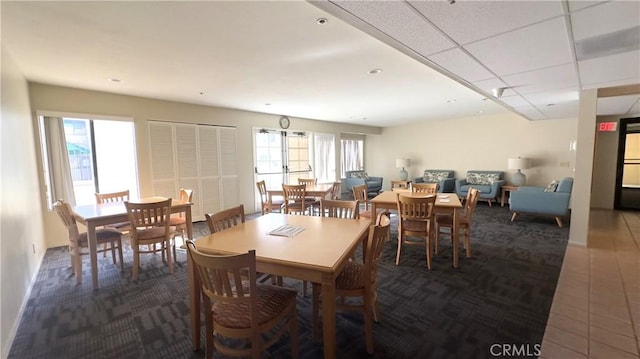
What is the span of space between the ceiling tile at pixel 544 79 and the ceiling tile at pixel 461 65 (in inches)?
14.8

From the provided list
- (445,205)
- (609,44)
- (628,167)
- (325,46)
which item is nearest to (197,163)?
(325,46)

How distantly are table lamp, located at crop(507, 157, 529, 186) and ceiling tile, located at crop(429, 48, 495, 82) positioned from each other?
15.5 ft

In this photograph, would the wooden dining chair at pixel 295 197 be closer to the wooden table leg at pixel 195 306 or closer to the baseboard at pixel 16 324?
the wooden table leg at pixel 195 306

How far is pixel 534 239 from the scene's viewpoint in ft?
13.7

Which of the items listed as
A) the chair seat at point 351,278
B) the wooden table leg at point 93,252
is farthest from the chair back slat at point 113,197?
the chair seat at point 351,278

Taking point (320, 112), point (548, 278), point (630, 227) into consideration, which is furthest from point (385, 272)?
point (630, 227)

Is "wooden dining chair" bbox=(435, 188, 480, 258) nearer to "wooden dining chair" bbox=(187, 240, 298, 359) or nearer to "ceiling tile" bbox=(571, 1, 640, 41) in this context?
"ceiling tile" bbox=(571, 1, 640, 41)

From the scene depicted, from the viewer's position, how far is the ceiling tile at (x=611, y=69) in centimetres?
257

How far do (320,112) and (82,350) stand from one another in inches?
221

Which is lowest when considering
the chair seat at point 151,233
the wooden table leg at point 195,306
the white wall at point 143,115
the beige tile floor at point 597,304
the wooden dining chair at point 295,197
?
the beige tile floor at point 597,304

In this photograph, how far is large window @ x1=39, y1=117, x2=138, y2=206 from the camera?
3996 millimetres

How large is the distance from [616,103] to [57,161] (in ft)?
30.3

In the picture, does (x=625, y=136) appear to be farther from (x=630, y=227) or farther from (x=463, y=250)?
(x=463, y=250)

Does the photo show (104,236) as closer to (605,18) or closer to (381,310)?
(381,310)
